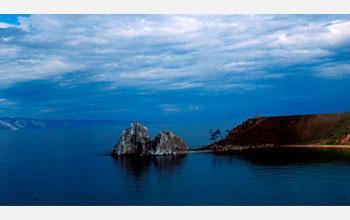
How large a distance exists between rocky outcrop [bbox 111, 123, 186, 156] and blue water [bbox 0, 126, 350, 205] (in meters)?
9.57

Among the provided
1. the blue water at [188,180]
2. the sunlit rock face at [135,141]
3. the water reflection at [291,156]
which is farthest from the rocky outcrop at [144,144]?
the water reflection at [291,156]

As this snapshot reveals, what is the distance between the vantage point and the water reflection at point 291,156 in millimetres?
109475

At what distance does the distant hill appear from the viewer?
5733 inches

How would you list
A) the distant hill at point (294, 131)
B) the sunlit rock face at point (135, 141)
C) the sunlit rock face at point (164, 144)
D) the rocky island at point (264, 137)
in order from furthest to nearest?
the distant hill at point (294, 131) → the sunlit rock face at point (135, 141) → the rocky island at point (264, 137) → the sunlit rock face at point (164, 144)

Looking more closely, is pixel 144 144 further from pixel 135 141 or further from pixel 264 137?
pixel 264 137

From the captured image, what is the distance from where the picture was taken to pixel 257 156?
417 ft

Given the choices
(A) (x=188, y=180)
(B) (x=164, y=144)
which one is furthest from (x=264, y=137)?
(A) (x=188, y=180)

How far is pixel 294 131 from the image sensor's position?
159500mm

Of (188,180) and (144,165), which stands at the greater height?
(144,165)

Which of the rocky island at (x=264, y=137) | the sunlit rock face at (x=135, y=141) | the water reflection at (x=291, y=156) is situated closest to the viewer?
the water reflection at (x=291, y=156)

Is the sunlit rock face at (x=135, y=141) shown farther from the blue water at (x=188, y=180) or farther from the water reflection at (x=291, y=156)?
the water reflection at (x=291, y=156)

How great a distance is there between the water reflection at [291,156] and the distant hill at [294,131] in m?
11.9

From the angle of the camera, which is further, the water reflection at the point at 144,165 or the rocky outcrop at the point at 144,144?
the rocky outcrop at the point at 144,144

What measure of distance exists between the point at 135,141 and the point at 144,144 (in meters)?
5.22
